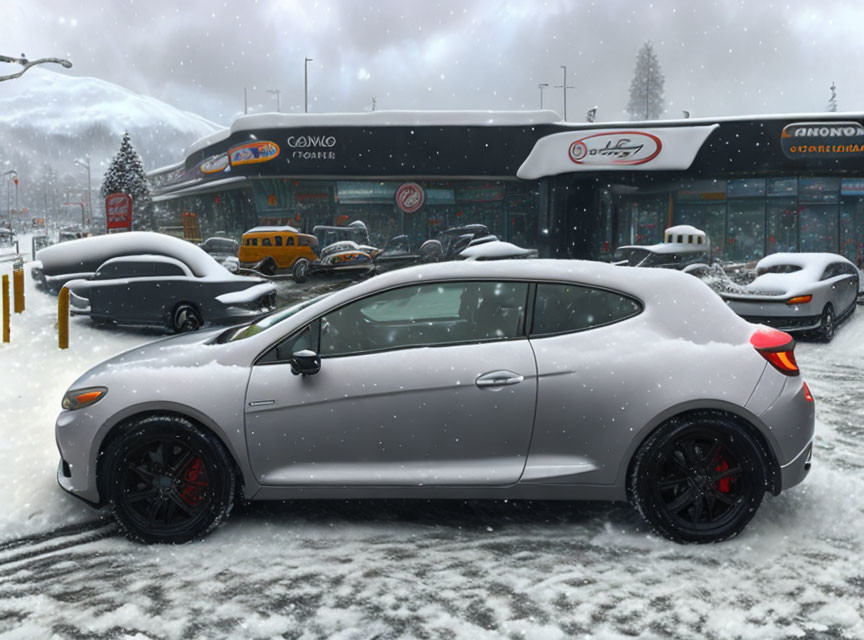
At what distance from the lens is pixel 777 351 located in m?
4.12

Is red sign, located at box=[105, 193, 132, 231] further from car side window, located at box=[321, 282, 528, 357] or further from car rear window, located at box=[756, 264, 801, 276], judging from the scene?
car side window, located at box=[321, 282, 528, 357]

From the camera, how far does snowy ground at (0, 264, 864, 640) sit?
3258 millimetres

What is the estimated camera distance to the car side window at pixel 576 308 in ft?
13.7

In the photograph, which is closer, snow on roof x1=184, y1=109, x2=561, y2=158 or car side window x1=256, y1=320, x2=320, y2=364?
car side window x1=256, y1=320, x2=320, y2=364

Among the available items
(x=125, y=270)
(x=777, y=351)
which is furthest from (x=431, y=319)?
(x=125, y=270)

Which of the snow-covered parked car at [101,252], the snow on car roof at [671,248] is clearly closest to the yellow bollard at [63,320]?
the snow-covered parked car at [101,252]

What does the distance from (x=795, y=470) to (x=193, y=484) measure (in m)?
3.13

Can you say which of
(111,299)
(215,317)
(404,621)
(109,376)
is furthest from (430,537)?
(111,299)

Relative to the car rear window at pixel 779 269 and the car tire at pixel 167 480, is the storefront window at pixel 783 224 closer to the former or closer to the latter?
the car rear window at pixel 779 269

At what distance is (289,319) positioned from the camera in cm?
422

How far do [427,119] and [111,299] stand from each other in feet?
72.8

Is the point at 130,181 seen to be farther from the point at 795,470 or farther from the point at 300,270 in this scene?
the point at 795,470

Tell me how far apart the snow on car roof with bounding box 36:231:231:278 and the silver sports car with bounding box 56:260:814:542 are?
30.5 ft

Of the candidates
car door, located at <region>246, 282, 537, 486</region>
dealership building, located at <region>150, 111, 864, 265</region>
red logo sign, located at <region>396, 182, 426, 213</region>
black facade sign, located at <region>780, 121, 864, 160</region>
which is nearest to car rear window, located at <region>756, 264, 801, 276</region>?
car door, located at <region>246, 282, 537, 486</region>
